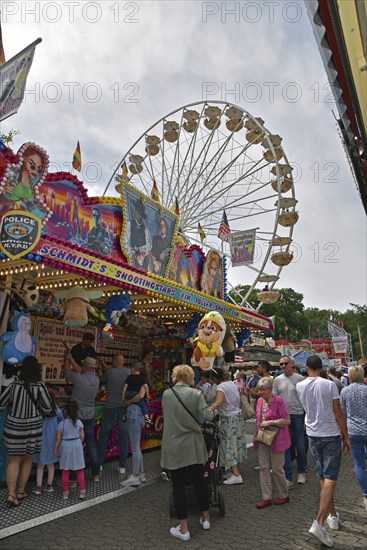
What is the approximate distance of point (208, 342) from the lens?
6680mm

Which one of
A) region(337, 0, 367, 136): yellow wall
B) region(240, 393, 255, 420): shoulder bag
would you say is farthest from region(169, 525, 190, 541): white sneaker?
region(337, 0, 367, 136): yellow wall

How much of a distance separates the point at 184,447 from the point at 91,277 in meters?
3.00

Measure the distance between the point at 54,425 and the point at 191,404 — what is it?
234 centimetres

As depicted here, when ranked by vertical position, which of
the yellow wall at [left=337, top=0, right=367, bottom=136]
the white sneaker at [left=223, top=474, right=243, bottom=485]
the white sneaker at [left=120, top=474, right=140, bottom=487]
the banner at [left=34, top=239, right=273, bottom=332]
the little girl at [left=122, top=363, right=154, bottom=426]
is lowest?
the white sneaker at [left=223, top=474, right=243, bottom=485]

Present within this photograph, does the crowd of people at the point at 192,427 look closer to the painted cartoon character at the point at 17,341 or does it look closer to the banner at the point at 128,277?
the painted cartoon character at the point at 17,341

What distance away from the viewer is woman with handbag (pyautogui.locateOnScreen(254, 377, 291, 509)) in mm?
4988

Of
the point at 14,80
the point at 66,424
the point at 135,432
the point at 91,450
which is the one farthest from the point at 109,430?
the point at 14,80

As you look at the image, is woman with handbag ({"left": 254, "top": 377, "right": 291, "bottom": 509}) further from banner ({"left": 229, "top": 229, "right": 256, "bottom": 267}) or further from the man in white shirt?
banner ({"left": 229, "top": 229, "right": 256, "bottom": 267})

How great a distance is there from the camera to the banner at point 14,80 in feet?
15.8

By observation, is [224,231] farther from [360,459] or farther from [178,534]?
[178,534]

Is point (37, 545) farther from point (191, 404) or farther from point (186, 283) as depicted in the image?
point (186, 283)

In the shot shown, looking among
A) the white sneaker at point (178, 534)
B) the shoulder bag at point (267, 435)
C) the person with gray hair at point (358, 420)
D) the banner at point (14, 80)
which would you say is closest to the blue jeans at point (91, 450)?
the white sneaker at point (178, 534)

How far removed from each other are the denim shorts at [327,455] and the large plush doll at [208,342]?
8.18 feet

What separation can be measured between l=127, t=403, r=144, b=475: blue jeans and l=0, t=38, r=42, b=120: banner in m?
4.21
